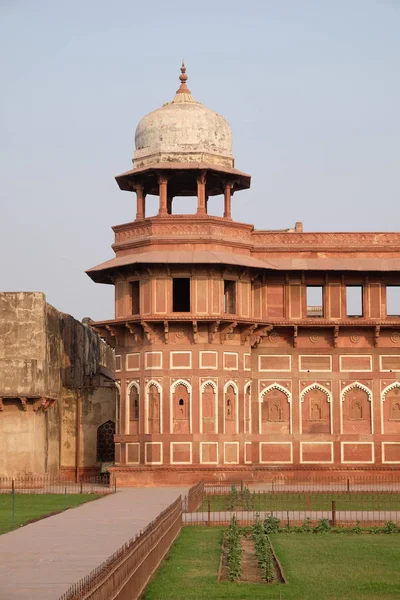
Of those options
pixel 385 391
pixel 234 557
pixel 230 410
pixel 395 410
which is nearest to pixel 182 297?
pixel 230 410

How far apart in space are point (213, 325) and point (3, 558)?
74.8 feet

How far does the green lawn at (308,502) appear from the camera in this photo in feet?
103

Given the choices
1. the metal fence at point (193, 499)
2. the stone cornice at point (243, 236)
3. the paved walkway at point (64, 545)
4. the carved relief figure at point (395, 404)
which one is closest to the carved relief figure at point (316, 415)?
the carved relief figure at point (395, 404)

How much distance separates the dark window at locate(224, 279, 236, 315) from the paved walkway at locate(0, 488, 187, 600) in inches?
452

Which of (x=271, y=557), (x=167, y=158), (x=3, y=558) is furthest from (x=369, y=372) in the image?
(x=3, y=558)

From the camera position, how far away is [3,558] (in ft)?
62.2

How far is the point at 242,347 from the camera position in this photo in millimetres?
42656

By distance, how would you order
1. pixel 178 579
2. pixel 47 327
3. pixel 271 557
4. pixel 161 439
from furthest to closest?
pixel 47 327 → pixel 161 439 → pixel 271 557 → pixel 178 579

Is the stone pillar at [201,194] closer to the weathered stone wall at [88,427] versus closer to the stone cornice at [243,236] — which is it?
the stone cornice at [243,236]

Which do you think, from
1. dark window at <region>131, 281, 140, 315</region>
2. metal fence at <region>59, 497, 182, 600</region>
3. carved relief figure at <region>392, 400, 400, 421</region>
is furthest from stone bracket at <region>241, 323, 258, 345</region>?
metal fence at <region>59, 497, 182, 600</region>

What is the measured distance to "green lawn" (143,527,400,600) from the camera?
16781mm

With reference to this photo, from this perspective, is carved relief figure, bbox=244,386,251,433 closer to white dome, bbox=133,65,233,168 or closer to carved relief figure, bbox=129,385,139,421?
carved relief figure, bbox=129,385,139,421

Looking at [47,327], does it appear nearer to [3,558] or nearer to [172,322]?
[172,322]

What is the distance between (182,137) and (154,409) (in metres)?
9.98
